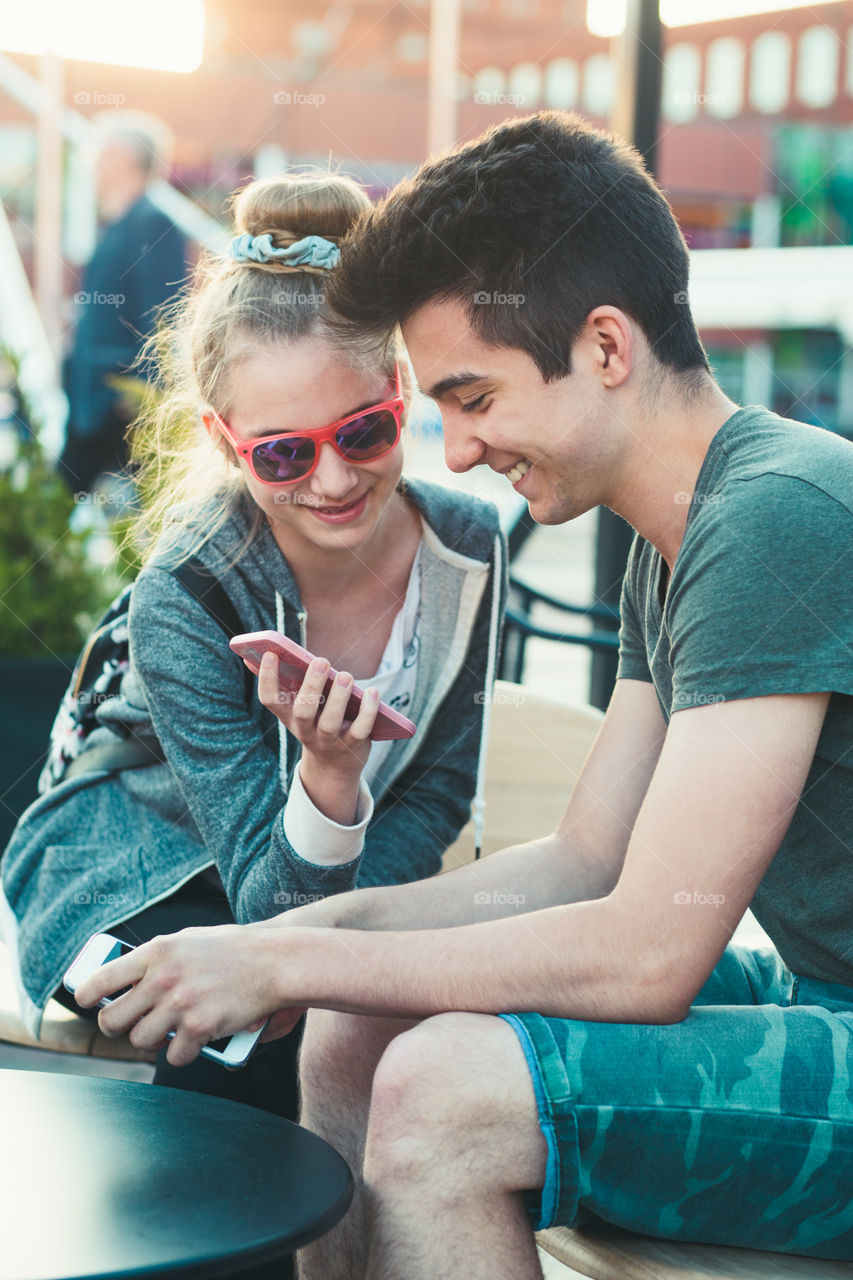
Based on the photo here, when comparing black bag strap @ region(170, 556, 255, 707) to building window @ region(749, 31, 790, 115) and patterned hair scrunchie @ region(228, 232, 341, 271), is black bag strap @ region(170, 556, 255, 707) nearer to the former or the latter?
patterned hair scrunchie @ region(228, 232, 341, 271)

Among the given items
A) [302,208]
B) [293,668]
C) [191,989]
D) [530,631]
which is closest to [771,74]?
[530,631]

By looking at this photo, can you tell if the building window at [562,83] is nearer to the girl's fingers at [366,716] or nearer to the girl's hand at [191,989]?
the girl's fingers at [366,716]

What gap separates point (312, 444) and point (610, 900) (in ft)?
2.80

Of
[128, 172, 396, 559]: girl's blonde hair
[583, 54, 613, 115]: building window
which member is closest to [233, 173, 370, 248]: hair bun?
[128, 172, 396, 559]: girl's blonde hair

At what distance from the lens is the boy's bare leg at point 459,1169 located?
120cm

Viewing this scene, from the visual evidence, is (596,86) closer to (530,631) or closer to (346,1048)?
(530,631)

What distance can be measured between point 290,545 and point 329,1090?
0.84 m

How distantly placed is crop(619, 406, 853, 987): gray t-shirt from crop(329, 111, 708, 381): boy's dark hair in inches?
8.0

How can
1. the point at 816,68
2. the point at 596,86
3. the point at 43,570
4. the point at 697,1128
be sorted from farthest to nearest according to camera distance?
the point at 596,86 < the point at 816,68 < the point at 43,570 < the point at 697,1128

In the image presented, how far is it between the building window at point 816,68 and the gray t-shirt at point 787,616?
28.7 m

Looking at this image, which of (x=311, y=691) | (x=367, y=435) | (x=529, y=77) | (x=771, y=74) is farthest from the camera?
(x=529, y=77)

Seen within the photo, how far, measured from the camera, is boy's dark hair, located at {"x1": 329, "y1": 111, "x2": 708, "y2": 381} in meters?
1.54

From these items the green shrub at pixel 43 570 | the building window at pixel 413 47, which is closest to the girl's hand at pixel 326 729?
the green shrub at pixel 43 570

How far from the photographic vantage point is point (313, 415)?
1890mm
